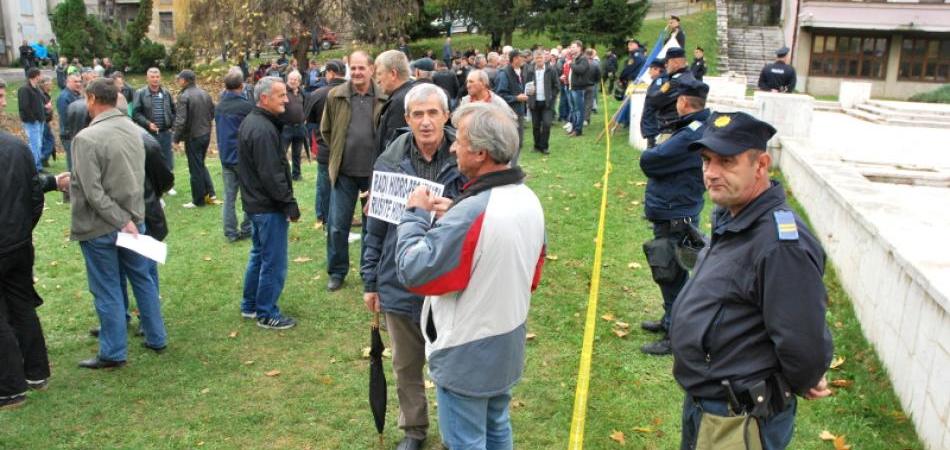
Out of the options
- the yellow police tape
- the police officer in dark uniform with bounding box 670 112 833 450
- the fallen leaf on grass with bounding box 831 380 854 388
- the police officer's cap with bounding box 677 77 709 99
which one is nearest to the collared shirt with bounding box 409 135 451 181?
the police officer in dark uniform with bounding box 670 112 833 450

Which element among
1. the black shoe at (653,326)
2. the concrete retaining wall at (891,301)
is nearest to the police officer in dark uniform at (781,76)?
the concrete retaining wall at (891,301)

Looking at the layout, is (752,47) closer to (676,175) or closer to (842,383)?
(676,175)

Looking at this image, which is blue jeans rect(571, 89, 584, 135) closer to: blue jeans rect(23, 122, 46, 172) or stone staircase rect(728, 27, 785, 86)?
blue jeans rect(23, 122, 46, 172)

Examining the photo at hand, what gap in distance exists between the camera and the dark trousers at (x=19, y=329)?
16.7ft

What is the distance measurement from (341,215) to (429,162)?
330 cm

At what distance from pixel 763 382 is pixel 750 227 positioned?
0.57m

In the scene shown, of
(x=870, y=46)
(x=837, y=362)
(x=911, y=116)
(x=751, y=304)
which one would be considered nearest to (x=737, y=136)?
(x=751, y=304)

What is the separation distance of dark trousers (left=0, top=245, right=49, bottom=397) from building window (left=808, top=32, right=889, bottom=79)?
3767 centimetres

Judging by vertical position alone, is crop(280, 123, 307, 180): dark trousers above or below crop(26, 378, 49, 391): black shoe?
above

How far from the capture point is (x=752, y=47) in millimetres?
39219

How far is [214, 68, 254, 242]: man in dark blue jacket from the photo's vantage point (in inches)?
355

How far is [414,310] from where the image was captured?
4.12 meters

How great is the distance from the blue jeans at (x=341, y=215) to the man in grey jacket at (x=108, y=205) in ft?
6.35

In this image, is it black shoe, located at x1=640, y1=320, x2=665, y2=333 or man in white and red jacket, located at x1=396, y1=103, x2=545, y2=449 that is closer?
man in white and red jacket, located at x1=396, y1=103, x2=545, y2=449
